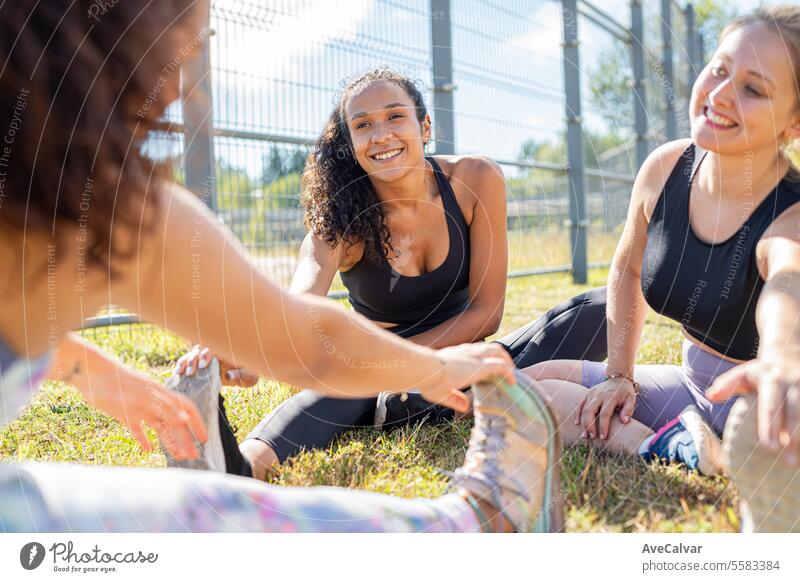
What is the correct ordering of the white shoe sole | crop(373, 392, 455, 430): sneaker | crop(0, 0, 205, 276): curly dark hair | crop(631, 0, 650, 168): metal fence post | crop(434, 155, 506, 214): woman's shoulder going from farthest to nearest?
crop(631, 0, 650, 168): metal fence post → crop(434, 155, 506, 214): woman's shoulder → crop(373, 392, 455, 430): sneaker → the white shoe sole → crop(0, 0, 205, 276): curly dark hair

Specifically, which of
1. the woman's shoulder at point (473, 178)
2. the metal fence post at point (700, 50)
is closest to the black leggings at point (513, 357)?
the woman's shoulder at point (473, 178)

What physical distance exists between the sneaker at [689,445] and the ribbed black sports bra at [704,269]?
142 millimetres

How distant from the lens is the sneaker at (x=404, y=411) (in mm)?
1459

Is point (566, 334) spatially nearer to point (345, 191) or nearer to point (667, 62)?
point (345, 191)

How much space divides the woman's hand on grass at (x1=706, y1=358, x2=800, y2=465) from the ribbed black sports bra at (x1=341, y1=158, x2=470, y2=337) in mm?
957

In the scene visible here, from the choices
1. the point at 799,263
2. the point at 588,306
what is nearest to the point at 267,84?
the point at 588,306

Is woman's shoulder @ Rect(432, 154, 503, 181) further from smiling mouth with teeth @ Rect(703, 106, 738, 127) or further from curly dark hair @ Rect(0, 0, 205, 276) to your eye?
curly dark hair @ Rect(0, 0, 205, 276)

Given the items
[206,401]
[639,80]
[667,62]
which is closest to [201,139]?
[206,401]

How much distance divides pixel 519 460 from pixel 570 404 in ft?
1.50

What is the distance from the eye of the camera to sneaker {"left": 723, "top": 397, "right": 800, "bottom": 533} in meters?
0.84

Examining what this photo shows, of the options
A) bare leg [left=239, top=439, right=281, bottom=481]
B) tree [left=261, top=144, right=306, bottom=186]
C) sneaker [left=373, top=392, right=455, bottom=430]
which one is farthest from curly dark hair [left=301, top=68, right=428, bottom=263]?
tree [left=261, top=144, right=306, bottom=186]

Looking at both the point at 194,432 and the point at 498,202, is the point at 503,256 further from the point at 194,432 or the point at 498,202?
the point at 194,432
